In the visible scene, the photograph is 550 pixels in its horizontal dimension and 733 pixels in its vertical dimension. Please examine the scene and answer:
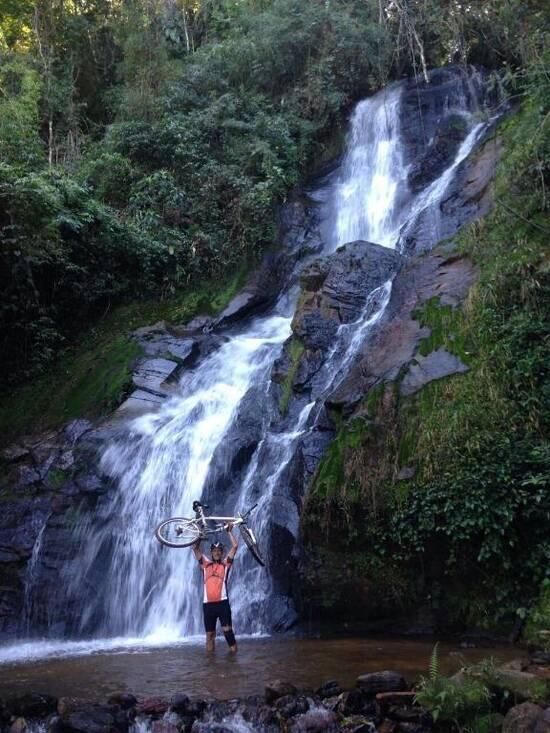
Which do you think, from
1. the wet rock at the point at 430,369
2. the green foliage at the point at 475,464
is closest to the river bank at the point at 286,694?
the green foliage at the point at 475,464

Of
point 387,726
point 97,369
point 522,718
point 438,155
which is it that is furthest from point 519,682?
point 438,155

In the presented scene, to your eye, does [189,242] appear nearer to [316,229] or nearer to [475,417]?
[316,229]

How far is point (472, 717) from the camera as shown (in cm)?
543

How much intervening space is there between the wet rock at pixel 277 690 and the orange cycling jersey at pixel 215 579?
267cm

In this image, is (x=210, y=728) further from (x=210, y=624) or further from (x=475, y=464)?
(x=475, y=464)

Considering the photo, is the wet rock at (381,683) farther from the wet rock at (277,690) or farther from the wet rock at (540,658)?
the wet rock at (540,658)

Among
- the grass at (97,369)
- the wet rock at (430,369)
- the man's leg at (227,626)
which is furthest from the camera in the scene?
the grass at (97,369)

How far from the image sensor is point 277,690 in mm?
6016

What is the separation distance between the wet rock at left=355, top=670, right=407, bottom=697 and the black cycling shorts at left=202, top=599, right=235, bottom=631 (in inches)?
113

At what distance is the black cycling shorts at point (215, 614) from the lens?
859 centimetres

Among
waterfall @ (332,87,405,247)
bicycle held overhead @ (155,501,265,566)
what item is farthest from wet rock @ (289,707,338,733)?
waterfall @ (332,87,405,247)

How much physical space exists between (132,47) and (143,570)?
2005 cm

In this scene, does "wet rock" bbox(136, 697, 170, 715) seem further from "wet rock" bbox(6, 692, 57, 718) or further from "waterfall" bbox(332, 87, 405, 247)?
"waterfall" bbox(332, 87, 405, 247)

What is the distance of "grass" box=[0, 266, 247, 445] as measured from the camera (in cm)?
1474
